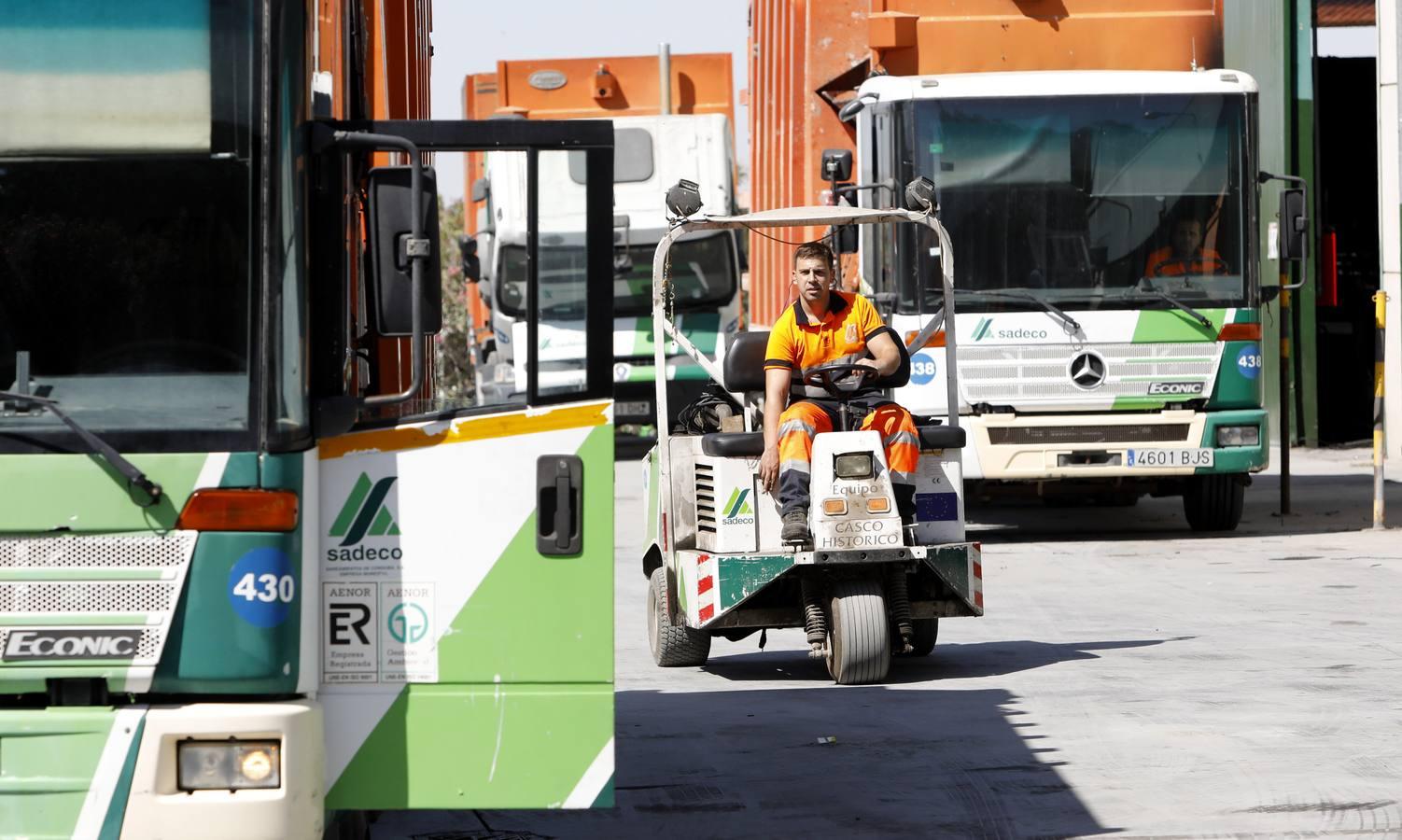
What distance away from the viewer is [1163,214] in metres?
13.8

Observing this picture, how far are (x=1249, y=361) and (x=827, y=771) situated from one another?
7636 millimetres

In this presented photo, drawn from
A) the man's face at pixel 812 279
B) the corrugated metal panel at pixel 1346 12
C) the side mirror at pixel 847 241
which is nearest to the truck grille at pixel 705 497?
the man's face at pixel 812 279

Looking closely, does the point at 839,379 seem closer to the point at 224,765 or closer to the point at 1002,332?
the point at 224,765

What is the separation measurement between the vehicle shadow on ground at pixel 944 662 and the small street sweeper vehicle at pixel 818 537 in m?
0.13

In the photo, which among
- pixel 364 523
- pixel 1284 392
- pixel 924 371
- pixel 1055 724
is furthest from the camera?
pixel 1284 392

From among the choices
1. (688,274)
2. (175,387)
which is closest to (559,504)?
(175,387)

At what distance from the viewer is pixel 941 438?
29.5ft

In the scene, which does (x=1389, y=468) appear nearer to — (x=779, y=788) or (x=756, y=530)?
(x=756, y=530)

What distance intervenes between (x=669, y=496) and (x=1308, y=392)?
51.7 feet

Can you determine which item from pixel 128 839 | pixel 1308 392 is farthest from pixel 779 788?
pixel 1308 392

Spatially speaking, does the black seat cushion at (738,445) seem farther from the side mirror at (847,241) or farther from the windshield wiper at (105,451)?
the side mirror at (847,241)

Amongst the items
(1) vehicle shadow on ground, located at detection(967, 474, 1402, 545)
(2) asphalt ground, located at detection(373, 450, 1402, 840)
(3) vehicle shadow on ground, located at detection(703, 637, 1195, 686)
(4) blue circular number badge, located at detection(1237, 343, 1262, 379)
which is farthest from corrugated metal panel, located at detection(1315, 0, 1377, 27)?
(3) vehicle shadow on ground, located at detection(703, 637, 1195, 686)

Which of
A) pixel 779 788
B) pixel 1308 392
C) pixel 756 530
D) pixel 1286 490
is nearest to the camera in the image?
pixel 779 788

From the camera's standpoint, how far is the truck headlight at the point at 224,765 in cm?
441
